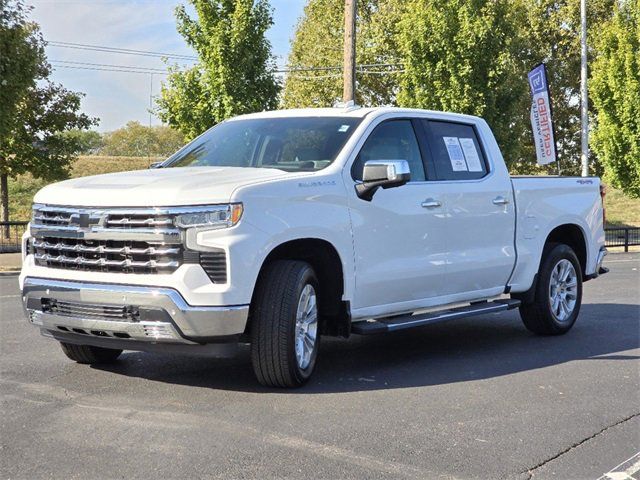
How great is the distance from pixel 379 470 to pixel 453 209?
11.5ft

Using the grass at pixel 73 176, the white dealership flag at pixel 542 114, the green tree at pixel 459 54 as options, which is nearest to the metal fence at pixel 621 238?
the white dealership flag at pixel 542 114

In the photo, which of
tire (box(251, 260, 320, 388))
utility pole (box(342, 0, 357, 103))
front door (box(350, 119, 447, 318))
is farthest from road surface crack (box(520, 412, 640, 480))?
utility pole (box(342, 0, 357, 103))

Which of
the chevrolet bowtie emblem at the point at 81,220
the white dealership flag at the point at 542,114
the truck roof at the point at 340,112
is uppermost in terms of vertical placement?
the white dealership flag at the point at 542,114

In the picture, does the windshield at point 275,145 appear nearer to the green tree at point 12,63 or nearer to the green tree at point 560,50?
the green tree at point 12,63

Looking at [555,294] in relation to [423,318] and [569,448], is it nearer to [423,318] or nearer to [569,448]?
[423,318]

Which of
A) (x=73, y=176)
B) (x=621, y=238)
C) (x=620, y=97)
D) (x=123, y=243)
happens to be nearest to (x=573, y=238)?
(x=123, y=243)

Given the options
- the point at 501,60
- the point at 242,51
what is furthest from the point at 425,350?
the point at 501,60

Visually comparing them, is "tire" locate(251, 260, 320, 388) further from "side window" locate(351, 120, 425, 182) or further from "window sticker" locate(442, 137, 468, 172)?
"window sticker" locate(442, 137, 468, 172)

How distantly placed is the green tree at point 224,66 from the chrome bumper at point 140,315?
19.4 m

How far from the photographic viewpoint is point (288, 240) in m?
6.30

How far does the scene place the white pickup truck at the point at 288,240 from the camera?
5945 mm

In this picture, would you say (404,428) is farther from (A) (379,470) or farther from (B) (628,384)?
(B) (628,384)

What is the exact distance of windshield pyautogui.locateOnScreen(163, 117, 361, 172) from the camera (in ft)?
23.3

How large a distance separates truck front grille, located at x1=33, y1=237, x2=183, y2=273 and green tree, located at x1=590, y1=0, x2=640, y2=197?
103ft
